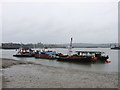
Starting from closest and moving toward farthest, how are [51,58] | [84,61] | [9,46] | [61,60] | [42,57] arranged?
[84,61] → [61,60] → [51,58] → [42,57] → [9,46]

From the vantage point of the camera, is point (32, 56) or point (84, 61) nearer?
point (84, 61)

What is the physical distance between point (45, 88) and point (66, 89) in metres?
1.28

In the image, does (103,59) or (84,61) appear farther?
(103,59)

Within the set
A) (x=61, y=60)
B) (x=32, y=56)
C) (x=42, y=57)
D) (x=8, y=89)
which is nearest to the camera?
(x=8, y=89)

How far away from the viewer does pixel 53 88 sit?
520 inches

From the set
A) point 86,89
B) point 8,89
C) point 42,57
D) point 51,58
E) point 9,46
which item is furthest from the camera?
point 9,46

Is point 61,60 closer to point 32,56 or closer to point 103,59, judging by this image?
point 103,59

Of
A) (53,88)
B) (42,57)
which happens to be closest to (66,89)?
(53,88)

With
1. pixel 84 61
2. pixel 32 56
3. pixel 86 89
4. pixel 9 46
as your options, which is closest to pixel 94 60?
pixel 84 61

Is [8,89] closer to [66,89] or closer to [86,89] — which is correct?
[66,89]

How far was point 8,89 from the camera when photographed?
12.3 metres

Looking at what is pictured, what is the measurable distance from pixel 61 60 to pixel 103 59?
36.4 feet

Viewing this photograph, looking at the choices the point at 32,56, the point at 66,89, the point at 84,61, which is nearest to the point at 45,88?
the point at 66,89

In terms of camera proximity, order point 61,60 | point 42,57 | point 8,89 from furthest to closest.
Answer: point 42,57
point 61,60
point 8,89
